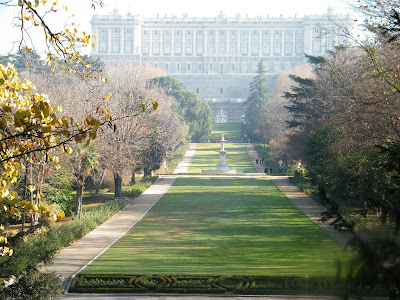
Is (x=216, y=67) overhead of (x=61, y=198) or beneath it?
overhead

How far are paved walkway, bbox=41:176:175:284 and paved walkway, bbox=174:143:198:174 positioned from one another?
22.2 m

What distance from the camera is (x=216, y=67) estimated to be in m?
161

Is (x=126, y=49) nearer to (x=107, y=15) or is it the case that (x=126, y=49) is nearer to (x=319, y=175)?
(x=107, y=15)

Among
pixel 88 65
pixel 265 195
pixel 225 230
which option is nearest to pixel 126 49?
pixel 265 195

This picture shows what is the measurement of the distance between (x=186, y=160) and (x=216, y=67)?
9307 centimetres

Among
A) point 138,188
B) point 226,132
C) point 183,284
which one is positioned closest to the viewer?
point 183,284

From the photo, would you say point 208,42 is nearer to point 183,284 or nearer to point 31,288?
point 183,284

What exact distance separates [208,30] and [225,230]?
142 m

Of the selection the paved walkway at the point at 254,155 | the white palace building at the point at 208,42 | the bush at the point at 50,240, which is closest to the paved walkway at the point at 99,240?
the bush at the point at 50,240

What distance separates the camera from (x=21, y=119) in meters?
6.30

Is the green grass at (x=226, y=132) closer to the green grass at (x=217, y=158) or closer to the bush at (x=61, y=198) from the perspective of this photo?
the green grass at (x=217, y=158)

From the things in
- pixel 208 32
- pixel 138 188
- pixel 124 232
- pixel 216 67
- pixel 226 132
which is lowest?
pixel 124 232

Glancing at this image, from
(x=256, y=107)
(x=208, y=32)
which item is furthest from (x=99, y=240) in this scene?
(x=208, y=32)

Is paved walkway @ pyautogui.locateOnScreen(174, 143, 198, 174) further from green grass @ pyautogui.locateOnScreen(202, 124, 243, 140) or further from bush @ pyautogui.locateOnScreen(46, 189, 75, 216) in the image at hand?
bush @ pyautogui.locateOnScreen(46, 189, 75, 216)
